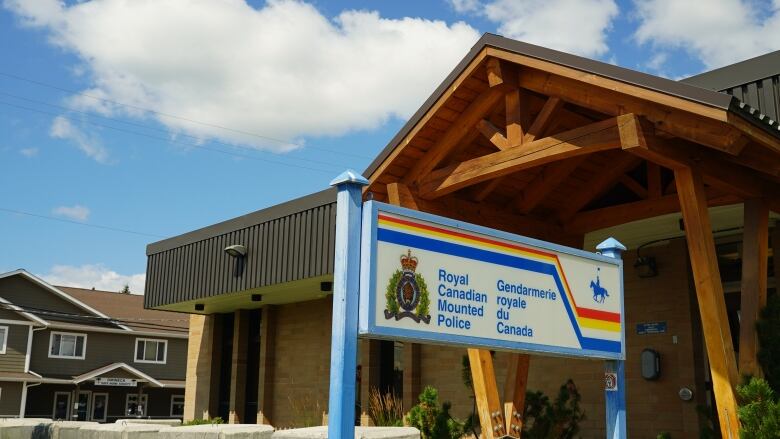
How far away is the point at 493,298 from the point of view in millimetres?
5090

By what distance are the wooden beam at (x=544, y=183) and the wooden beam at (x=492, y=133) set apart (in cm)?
125

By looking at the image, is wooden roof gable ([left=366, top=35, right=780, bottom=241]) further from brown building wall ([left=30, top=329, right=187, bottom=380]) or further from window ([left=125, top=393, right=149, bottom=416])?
window ([left=125, top=393, right=149, bottom=416])

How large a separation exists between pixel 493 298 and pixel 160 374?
4170cm

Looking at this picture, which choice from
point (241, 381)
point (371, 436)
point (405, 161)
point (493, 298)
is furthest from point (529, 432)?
point (241, 381)

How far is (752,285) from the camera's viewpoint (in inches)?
335

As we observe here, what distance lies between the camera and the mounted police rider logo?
604 cm

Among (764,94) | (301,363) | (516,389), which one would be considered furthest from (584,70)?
(301,363)

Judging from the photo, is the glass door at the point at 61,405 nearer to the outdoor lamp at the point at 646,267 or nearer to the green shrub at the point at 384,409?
the green shrub at the point at 384,409

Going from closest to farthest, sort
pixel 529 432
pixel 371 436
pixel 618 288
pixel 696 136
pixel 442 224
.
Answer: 1. pixel 442 224
2. pixel 371 436
3. pixel 618 288
4. pixel 696 136
5. pixel 529 432

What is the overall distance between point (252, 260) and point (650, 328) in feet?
28.0

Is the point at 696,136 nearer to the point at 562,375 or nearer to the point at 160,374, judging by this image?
the point at 562,375

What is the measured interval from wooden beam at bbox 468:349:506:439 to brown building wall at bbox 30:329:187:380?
34574 mm

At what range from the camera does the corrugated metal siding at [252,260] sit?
50.6ft

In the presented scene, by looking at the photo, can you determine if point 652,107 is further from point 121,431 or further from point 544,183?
point 121,431
